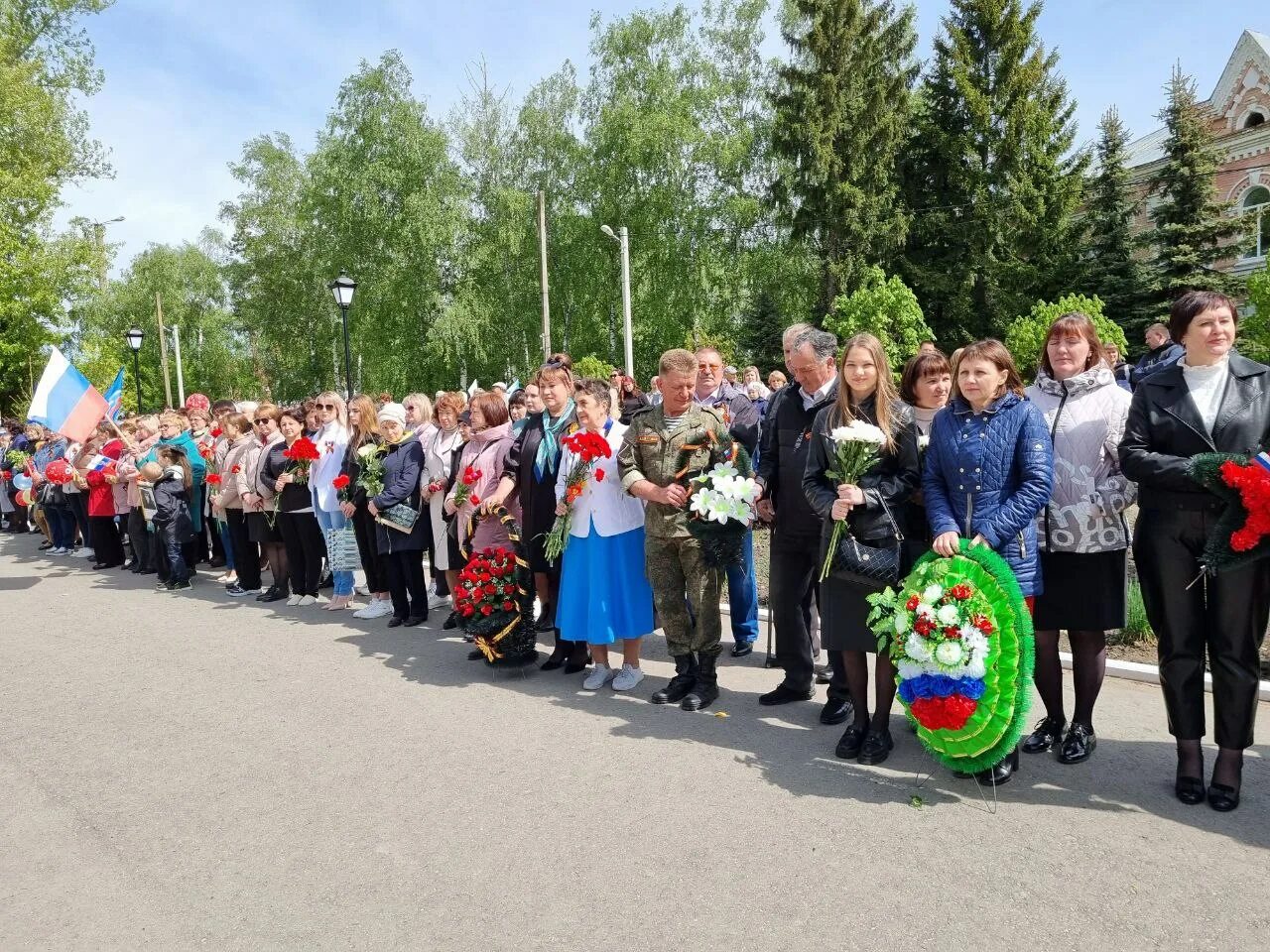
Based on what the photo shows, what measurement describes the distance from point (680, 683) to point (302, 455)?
15.6ft

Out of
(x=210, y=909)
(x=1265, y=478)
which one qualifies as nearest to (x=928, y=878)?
(x=1265, y=478)

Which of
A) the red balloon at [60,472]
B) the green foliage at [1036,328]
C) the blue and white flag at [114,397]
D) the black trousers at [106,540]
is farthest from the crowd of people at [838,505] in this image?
the green foliage at [1036,328]

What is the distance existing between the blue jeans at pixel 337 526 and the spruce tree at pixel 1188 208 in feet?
85.1

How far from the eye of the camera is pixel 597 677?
18.9 feet

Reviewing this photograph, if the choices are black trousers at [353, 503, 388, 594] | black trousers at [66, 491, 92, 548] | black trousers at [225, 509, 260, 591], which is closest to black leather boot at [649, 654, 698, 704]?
black trousers at [353, 503, 388, 594]

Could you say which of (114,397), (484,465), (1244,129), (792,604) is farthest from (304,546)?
(1244,129)

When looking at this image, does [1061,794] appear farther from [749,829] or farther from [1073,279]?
[1073,279]

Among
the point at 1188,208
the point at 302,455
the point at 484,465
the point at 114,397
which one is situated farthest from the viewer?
the point at 1188,208

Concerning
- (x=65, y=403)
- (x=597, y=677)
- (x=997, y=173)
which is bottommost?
(x=597, y=677)

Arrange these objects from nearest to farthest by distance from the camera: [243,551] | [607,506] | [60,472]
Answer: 1. [607,506]
2. [243,551]
3. [60,472]

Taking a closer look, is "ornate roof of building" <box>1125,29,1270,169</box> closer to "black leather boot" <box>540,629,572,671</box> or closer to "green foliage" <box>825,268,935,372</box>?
"green foliage" <box>825,268,935,372</box>

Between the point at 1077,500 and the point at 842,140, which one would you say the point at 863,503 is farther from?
the point at 842,140

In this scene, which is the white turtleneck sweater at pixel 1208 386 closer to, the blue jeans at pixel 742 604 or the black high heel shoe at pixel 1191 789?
the black high heel shoe at pixel 1191 789

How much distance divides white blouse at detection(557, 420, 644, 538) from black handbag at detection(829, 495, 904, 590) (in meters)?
1.70
